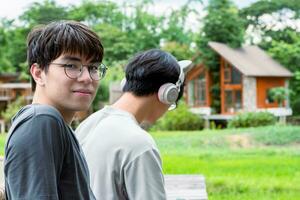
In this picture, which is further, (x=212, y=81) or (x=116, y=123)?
(x=212, y=81)

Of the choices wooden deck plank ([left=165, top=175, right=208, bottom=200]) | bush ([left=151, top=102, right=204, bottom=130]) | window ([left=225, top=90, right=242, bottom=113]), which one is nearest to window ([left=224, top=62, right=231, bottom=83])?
window ([left=225, top=90, right=242, bottom=113])

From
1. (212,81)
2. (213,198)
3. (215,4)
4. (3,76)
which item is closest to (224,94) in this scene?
(212,81)

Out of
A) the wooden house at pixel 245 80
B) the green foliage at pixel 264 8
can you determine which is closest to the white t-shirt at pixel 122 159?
the wooden house at pixel 245 80

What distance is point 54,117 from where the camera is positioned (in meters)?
0.90

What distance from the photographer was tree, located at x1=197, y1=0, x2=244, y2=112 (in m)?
15.6

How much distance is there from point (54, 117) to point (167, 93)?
51cm

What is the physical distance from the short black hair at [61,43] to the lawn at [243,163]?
3443mm

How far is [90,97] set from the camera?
1.01m

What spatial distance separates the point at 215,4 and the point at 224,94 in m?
2.30

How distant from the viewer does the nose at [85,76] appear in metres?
0.99

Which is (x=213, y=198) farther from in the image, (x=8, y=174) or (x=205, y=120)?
(x=205, y=120)

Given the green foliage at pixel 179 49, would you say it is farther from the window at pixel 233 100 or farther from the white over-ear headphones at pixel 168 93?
the white over-ear headphones at pixel 168 93

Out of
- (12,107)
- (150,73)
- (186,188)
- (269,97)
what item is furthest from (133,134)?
(269,97)

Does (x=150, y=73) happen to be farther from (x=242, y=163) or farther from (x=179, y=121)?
(x=179, y=121)
